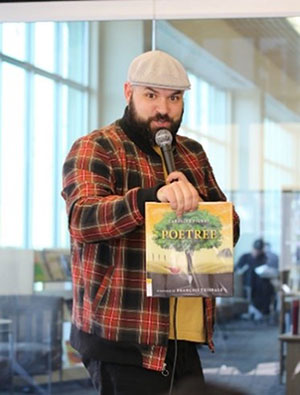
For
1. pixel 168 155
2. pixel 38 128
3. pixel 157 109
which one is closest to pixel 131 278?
pixel 168 155

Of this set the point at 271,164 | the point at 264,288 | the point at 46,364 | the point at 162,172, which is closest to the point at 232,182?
the point at 271,164

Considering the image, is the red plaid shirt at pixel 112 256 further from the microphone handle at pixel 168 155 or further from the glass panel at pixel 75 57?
the glass panel at pixel 75 57

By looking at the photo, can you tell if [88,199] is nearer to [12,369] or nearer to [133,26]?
[133,26]

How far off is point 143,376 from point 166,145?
615 mm

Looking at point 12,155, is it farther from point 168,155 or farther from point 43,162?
point 168,155

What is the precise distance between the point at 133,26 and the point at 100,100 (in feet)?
1.96

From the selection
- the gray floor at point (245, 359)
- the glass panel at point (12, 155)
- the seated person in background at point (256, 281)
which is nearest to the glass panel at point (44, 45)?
the glass panel at point (12, 155)

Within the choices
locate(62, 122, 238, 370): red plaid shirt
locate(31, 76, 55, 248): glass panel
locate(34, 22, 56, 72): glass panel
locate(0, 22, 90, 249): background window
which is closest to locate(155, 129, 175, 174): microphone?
locate(62, 122, 238, 370): red plaid shirt

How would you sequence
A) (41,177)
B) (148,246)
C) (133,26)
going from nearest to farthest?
(148,246), (133,26), (41,177)

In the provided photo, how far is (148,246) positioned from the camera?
2.29 metres

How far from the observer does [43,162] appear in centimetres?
501

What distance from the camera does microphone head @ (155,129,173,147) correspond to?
245 cm

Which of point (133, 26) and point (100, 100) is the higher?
point (133, 26)

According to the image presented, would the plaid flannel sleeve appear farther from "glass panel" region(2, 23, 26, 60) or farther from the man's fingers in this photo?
"glass panel" region(2, 23, 26, 60)
